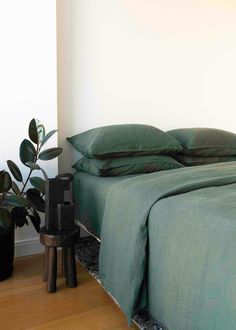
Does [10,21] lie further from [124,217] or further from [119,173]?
[124,217]

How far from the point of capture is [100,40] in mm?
2277

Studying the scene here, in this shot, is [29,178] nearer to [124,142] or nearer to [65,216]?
[65,216]

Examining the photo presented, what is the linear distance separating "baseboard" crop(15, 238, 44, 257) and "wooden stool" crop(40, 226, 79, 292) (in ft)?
1.33

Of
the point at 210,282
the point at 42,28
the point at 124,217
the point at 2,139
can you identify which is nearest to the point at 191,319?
the point at 210,282

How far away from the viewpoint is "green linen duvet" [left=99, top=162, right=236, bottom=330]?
0.97 meters

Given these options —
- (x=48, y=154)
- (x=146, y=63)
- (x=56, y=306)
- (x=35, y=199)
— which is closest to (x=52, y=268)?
(x=56, y=306)

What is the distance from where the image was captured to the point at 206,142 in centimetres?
224

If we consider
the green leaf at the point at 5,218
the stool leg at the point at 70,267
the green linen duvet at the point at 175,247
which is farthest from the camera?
the stool leg at the point at 70,267

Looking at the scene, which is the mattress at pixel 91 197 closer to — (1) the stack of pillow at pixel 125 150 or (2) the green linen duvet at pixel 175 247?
(1) the stack of pillow at pixel 125 150

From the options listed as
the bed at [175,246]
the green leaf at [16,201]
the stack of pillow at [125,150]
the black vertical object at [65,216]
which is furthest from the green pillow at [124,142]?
the green leaf at [16,201]

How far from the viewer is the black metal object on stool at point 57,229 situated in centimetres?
165

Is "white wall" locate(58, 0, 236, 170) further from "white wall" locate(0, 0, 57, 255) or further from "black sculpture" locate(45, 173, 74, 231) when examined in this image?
"black sculpture" locate(45, 173, 74, 231)

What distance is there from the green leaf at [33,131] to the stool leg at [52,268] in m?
0.60

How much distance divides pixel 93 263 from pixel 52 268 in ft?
1.23
